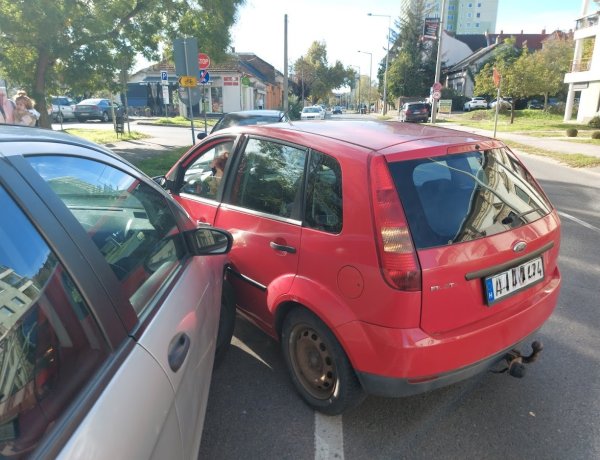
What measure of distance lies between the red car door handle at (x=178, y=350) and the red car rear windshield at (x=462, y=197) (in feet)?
3.76

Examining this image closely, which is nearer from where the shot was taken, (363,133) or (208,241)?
(208,241)

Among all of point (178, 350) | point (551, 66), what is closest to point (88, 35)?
point (178, 350)

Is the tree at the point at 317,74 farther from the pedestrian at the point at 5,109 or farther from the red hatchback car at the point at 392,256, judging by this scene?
the red hatchback car at the point at 392,256

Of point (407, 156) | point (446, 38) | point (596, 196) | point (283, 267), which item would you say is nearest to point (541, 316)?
point (407, 156)

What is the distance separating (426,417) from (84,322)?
211cm

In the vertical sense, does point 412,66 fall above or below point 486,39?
below

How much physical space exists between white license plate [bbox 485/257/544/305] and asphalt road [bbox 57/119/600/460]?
31.4 inches

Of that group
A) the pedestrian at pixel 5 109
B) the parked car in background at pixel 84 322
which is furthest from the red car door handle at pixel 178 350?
the pedestrian at pixel 5 109

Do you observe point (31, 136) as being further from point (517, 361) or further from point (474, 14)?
point (474, 14)

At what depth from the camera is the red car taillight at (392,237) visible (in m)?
2.12

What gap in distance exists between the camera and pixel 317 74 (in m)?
70.3

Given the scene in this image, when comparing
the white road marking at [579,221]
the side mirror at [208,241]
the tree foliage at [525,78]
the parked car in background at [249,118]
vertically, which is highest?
the tree foliage at [525,78]

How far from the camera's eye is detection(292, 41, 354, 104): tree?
66625 millimetres

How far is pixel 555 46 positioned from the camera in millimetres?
44562
